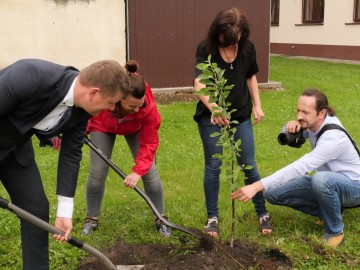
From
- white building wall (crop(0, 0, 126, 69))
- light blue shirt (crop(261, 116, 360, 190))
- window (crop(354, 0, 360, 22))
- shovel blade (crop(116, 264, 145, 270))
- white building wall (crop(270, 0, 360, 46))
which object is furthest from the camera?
white building wall (crop(270, 0, 360, 46))

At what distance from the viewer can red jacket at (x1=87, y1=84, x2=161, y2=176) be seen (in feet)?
12.6

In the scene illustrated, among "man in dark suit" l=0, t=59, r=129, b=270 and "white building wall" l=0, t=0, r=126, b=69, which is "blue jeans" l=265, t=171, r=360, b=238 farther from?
"white building wall" l=0, t=0, r=126, b=69

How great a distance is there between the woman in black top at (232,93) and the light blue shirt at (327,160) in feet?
1.29

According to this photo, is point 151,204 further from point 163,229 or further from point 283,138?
point 283,138

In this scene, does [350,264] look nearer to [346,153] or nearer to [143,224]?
[346,153]

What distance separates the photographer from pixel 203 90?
3357 mm

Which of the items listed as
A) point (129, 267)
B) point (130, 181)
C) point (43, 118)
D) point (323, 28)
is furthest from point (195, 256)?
point (323, 28)

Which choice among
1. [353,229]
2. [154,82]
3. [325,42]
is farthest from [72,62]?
[325,42]

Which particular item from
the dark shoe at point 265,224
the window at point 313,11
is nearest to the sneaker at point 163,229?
the dark shoe at point 265,224

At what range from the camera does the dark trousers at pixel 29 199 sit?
2938 millimetres

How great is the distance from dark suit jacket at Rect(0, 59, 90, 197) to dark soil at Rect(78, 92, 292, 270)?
90 cm

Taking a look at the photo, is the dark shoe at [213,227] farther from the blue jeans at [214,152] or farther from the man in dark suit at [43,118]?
the man in dark suit at [43,118]

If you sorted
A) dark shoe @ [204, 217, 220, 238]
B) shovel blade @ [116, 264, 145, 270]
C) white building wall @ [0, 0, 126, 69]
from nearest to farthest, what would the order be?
1. shovel blade @ [116, 264, 145, 270]
2. dark shoe @ [204, 217, 220, 238]
3. white building wall @ [0, 0, 126, 69]

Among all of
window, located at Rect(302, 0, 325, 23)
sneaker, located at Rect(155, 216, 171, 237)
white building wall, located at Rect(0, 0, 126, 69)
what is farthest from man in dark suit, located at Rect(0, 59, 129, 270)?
window, located at Rect(302, 0, 325, 23)
